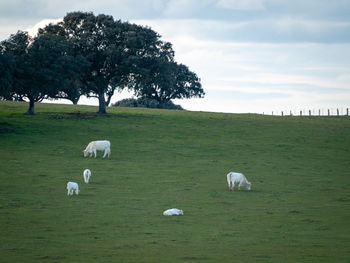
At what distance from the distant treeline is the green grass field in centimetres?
422

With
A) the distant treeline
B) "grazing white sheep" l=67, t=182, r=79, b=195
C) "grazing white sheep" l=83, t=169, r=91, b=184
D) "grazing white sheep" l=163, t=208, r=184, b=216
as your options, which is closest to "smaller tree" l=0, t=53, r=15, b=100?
the distant treeline

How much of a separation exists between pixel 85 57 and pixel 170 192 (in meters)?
35.3

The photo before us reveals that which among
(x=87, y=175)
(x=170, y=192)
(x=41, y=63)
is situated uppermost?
(x=41, y=63)

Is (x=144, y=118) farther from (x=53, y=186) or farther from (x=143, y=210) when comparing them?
(x=143, y=210)

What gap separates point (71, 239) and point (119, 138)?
Answer: 3043 cm

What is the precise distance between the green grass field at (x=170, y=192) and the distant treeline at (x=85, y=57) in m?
4.22

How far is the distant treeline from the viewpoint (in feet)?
182

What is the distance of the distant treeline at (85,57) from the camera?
182ft

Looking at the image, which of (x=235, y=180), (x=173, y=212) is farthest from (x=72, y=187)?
(x=235, y=180)

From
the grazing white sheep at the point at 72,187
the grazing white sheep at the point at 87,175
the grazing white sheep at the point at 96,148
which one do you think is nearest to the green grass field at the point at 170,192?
the grazing white sheep at the point at 72,187

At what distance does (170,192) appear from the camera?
91.7 feet

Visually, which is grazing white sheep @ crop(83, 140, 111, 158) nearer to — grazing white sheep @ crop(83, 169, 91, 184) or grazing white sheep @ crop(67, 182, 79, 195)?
grazing white sheep @ crop(83, 169, 91, 184)

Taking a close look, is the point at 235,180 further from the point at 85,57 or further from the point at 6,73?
Answer: the point at 85,57

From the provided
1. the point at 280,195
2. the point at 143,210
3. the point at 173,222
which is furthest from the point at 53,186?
the point at 280,195
